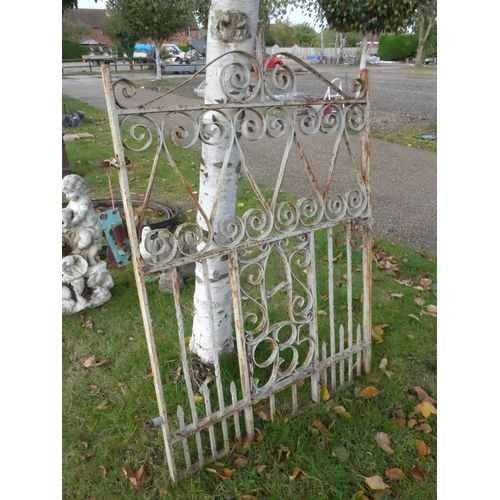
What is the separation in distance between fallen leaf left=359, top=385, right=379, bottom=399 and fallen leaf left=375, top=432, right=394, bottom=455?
25cm

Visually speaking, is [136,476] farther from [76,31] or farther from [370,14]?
[76,31]

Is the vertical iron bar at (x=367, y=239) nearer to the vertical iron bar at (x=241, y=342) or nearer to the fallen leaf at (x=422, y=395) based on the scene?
the fallen leaf at (x=422, y=395)

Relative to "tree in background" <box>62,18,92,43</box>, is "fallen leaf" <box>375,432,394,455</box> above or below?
below

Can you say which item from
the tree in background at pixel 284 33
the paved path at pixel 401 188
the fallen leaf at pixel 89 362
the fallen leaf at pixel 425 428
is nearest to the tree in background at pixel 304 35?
the tree in background at pixel 284 33

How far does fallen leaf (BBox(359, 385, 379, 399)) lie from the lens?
240cm

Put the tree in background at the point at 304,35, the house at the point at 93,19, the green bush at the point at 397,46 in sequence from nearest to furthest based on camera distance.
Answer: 1. the green bush at the point at 397,46
2. the tree in background at the point at 304,35
3. the house at the point at 93,19

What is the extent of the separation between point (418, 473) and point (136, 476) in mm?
1215

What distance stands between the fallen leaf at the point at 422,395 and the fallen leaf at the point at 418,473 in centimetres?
43

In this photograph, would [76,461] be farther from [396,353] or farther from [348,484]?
[396,353]

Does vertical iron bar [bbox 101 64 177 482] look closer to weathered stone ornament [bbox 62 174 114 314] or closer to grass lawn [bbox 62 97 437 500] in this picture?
grass lawn [bbox 62 97 437 500]

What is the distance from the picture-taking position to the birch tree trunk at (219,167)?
1922mm

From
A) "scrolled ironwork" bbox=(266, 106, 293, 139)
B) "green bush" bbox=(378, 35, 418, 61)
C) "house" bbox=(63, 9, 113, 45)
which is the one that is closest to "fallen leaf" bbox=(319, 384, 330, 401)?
"scrolled ironwork" bbox=(266, 106, 293, 139)

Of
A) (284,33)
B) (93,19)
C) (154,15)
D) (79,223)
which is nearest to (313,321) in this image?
(79,223)

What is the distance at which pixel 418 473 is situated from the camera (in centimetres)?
197
